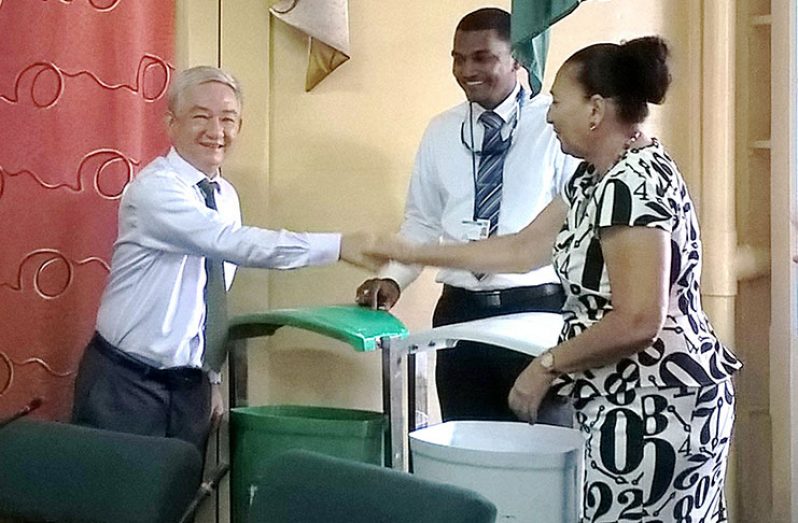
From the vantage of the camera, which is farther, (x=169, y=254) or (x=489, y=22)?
(x=489, y=22)

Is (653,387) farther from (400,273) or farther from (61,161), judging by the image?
(61,161)

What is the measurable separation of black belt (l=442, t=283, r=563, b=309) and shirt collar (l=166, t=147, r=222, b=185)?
0.72 metres

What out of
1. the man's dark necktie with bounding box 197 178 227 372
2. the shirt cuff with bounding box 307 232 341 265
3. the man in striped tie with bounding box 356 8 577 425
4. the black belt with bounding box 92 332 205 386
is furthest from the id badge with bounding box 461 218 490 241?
the black belt with bounding box 92 332 205 386

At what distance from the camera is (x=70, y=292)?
2.58 metres

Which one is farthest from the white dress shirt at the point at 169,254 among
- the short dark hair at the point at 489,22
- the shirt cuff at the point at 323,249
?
the short dark hair at the point at 489,22

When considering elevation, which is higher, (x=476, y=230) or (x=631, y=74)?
(x=631, y=74)

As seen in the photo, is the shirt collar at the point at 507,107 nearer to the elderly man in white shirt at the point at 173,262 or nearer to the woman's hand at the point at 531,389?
the elderly man in white shirt at the point at 173,262

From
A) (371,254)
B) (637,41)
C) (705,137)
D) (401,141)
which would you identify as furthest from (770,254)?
(637,41)

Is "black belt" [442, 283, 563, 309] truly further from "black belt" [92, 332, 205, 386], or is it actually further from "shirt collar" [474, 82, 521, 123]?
"black belt" [92, 332, 205, 386]

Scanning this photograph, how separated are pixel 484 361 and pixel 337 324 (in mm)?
479

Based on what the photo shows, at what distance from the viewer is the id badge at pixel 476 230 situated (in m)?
2.76

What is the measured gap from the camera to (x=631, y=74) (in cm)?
194

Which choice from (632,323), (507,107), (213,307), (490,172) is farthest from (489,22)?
(632,323)

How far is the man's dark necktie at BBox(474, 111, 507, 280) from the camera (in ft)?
9.10
